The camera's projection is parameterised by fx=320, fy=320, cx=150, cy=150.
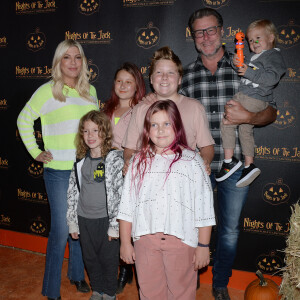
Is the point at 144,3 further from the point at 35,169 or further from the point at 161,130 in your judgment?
the point at 35,169

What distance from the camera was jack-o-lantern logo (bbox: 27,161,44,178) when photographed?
13.4ft

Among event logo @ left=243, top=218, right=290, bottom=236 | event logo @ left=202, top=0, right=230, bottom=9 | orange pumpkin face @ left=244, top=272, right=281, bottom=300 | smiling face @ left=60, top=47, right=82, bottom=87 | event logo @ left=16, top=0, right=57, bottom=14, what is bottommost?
orange pumpkin face @ left=244, top=272, right=281, bottom=300

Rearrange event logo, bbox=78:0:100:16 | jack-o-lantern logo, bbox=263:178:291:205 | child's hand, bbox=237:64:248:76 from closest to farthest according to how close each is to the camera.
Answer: child's hand, bbox=237:64:248:76
jack-o-lantern logo, bbox=263:178:291:205
event logo, bbox=78:0:100:16

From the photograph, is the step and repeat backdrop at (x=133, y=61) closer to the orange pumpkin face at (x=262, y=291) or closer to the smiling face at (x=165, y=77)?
the orange pumpkin face at (x=262, y=291)

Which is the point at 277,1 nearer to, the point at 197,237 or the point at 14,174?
the point at 197,237

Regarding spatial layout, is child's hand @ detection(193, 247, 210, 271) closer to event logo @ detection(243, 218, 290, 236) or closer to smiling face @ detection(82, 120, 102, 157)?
smiling face @ detection(82, 120, 102, 157)

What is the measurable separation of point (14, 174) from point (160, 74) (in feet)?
8.94

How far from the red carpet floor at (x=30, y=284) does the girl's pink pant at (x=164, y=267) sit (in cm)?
113

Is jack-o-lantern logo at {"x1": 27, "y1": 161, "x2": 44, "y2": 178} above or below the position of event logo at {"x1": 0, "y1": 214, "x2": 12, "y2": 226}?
above

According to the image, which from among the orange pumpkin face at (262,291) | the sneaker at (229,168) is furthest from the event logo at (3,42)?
the orange pumpkin face at (262,291)

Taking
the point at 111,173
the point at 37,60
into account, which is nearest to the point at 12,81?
the point at 37,60

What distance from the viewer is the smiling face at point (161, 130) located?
2.14m

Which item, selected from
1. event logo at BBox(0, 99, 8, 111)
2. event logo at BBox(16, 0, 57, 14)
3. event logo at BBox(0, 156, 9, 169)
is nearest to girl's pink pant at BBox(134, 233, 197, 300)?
event logo at BBox(0, 156, 9, 169)

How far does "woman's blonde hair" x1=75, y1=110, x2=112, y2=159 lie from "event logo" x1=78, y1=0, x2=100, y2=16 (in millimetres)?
1566
